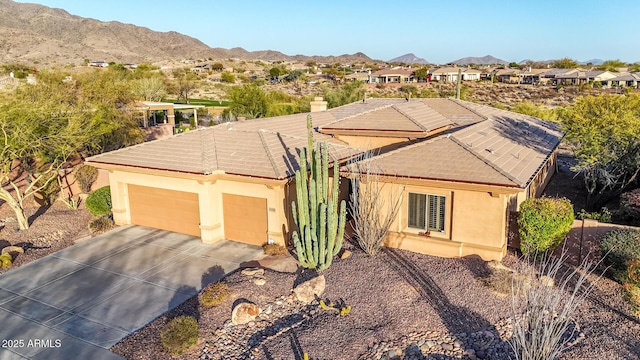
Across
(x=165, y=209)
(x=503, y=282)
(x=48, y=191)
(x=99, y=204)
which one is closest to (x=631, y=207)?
(x=503, y=282)

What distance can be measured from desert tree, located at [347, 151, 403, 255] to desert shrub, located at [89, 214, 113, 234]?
1061cm

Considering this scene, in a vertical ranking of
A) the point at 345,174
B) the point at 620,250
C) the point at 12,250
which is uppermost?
the point at 345,174

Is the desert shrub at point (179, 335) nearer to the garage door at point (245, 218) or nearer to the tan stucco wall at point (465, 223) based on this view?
the garage door at point (245, 218)

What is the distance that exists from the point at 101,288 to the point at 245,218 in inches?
214

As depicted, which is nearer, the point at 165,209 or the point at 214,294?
the point at 214,294

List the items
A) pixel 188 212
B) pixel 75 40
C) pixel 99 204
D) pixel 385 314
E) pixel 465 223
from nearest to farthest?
pixel 385 314, pixel 465 223, pixel 188 212, pixel 99 204, pixel 75 40

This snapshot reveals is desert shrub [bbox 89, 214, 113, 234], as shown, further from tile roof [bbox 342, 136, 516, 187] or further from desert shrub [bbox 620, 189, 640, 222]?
desert shrub [bbox 620, 189, 640, 222]

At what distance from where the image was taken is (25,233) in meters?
19.6

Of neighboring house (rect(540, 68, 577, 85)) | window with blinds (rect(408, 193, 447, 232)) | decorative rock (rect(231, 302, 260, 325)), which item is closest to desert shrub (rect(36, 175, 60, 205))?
decorative rock (rect(231, 302, 260, 325))

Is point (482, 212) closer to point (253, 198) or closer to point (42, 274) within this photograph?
point (253, 198)

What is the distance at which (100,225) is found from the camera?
19781 millimetres

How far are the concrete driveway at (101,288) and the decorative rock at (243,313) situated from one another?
216cm

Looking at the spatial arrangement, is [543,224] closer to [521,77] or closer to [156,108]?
[156,108]

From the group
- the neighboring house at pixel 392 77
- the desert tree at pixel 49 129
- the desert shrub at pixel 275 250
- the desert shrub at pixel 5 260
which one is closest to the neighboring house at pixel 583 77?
the neighboring house at pixel 392 77
